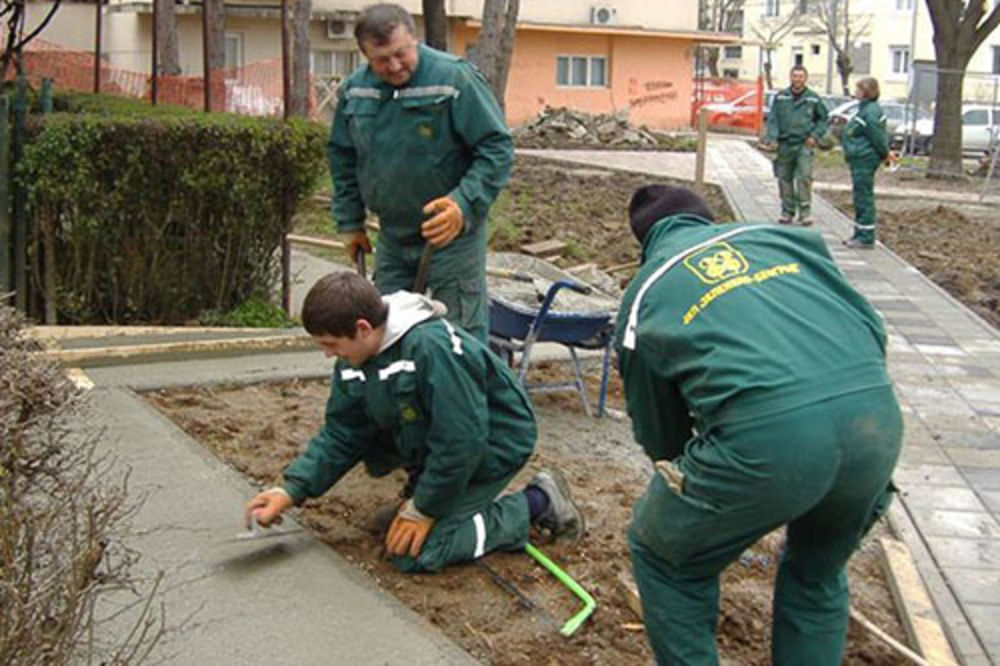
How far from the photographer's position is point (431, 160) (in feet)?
17.3

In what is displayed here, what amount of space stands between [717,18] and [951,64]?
45968 mm

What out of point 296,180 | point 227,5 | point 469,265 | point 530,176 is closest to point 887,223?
point 530,176

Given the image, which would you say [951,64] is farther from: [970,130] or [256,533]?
[256,533]

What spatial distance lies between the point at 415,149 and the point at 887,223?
42.0 ft

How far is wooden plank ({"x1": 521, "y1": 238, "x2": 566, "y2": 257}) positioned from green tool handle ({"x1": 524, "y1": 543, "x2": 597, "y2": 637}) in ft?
23.8

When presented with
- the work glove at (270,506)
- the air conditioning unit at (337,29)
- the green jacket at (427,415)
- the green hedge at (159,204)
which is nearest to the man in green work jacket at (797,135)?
the green hedge at (159,204)

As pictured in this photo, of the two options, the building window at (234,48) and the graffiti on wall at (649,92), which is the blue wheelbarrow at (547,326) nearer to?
the building window at (234,48)

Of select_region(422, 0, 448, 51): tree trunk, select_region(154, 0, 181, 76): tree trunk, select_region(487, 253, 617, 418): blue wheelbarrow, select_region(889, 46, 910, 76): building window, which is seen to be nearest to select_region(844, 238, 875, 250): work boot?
select_region(487, 253, 617, 418): blue wheelbarrow

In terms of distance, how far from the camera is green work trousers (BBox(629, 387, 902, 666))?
2996 millimetres

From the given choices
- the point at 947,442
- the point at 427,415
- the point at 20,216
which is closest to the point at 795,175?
the point at 947,442

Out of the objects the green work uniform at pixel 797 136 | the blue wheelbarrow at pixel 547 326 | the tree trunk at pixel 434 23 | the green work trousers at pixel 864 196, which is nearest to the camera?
the blue wheelbarrow at pixel 547 326

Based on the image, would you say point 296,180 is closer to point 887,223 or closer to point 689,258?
point 689,258

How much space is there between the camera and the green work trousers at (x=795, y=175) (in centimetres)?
1470

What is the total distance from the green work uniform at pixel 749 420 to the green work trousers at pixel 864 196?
11175 millimetres
